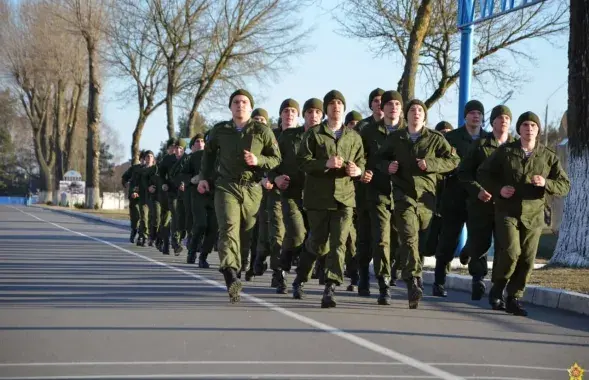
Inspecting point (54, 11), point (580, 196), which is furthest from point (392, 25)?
point (54, 11)

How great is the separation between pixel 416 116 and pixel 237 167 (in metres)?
1.78

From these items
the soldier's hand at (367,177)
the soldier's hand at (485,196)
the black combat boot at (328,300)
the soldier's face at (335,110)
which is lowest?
the black combat boot at (328,300)

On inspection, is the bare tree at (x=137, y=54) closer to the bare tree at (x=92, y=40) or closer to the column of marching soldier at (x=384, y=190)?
the bare tree at (x=92, y=40)

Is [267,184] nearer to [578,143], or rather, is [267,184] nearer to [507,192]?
[507,192]

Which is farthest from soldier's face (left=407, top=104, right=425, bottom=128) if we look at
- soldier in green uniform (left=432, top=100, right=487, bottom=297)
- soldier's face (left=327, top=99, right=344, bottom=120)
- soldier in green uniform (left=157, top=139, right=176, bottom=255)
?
soldier in green uniform (left=157, top=139, right=176, bottom=255)

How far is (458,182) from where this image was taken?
1258cm

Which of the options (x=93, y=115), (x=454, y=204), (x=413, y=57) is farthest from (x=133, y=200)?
(x=93, y=115)

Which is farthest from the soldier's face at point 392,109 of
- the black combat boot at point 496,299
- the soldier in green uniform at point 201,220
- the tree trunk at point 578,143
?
the soldier in green uniform at point 201,220

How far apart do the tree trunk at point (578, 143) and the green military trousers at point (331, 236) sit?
5.37 m

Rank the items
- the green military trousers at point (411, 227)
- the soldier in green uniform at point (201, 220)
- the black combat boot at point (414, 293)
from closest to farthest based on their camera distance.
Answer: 1. the black combat boot at point (414, 293)
2. the green military trousers at point (411, 227)
3. the soldier in green uniform at point (201, 220)

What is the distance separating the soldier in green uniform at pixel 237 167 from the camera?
11.2 m

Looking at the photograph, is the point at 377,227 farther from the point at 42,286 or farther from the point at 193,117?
the point at 193,117

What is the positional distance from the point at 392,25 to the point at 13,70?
5925 cm

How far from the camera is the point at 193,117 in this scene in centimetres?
4462
